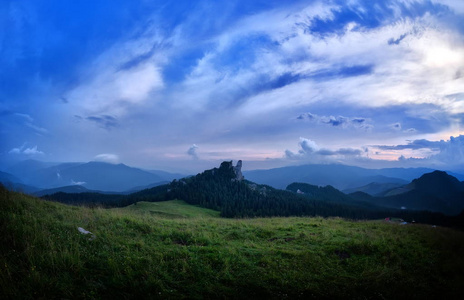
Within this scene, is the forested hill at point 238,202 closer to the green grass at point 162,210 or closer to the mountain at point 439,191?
the mountain at point 439,191

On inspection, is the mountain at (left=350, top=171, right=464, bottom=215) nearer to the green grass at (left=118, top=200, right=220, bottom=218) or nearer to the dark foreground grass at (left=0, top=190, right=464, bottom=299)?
the dark foreground grass at (left=0, top=190, right=464, bottom=299)

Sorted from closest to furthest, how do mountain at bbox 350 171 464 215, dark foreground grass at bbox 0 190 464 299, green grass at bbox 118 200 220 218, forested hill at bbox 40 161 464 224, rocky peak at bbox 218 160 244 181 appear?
dark foreground grass at bbox 0 190 464 299 < mountain at bbox 350 171 464 215 < green grass at bbox 118 200 220 218 < forested hill at bbox 40 161 464 224 < rocky peak at bbox 218 160 244 181

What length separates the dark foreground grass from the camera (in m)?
6.62

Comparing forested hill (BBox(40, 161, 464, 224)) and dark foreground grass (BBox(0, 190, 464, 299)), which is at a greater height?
dark foreground grass (BBox(0, 190, 464, 299))

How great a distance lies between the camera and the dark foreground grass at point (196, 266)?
662 centimetres

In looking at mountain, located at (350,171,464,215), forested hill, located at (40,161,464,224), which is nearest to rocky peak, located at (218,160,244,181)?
forested hill, located at (40,161,464,224)

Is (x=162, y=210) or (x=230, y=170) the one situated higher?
(x=230, y=170)

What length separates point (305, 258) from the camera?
31.4ft

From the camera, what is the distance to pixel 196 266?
320 inches

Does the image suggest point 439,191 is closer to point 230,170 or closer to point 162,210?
point 162,210

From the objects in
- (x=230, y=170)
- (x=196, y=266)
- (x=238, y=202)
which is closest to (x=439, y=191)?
(x=196, y=266)

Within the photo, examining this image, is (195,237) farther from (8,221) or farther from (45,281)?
(8,221)

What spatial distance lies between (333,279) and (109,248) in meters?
9.47

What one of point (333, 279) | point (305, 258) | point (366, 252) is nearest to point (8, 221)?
point (305, 258)
